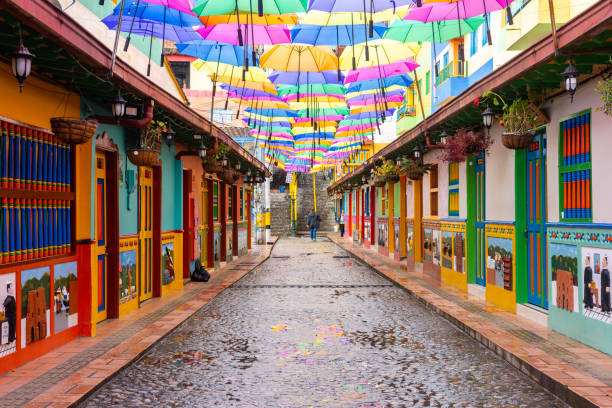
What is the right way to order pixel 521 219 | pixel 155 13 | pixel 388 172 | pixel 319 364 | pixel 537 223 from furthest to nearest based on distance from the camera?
pixel 388 172, pixel 155 13, pixel 521 219, pixel 537 223, pixel 319 364

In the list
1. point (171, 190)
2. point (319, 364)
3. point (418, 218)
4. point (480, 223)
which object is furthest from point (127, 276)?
point (418, 218)

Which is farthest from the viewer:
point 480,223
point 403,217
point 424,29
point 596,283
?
point 403,217

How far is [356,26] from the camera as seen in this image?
13.5 m

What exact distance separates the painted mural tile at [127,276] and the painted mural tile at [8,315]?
11.4 feet

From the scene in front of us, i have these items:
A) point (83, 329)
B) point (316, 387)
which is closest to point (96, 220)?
point (83, 329)

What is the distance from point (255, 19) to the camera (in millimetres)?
11867

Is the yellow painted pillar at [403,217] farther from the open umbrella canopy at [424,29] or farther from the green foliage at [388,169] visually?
the open umbrella canopy at [424,29]

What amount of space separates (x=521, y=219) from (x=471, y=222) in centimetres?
272

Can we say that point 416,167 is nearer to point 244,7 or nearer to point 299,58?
point 299,58

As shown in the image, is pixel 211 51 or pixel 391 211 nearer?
pixel 211 51

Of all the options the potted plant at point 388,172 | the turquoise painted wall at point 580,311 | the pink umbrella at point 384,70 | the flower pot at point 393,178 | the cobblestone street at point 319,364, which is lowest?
the cobblestone street at point 319,364

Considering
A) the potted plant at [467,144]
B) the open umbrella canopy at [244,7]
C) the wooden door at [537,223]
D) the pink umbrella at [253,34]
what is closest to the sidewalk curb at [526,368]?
the wooden door at [537,223]

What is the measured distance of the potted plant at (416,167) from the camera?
15978 millimetres

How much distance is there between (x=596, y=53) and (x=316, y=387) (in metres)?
4.49
